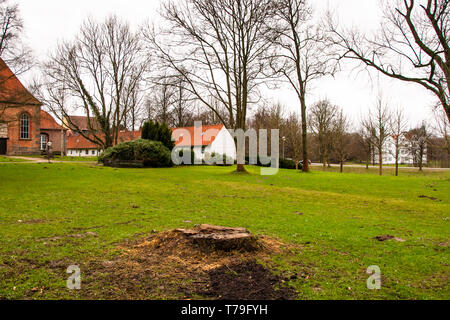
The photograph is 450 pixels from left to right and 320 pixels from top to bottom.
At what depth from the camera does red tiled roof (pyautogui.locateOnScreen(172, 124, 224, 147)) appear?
44.2 m

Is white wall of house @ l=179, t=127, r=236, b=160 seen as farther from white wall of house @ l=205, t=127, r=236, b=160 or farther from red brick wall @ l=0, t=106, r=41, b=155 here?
red brick wall @ l=0, t=106, r=41, b=155

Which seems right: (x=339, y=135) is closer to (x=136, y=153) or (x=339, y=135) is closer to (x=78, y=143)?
(x=136, y=153)

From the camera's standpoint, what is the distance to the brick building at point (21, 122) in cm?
1493

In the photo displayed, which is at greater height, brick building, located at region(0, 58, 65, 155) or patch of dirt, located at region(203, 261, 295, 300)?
brick building, located at region(0, 58, 65, 155)

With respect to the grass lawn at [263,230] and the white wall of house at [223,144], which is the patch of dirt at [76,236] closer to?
the grass lawn at [263,230]

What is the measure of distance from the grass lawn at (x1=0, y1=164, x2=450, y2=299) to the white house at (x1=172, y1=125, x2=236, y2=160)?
1237 inches

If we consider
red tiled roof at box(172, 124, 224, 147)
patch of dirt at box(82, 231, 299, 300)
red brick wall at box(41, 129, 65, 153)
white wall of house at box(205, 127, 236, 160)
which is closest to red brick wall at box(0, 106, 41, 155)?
red brick wall at box(41, 129, 65, 153)

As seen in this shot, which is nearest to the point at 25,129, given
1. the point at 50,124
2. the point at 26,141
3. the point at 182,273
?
the point at 26,141

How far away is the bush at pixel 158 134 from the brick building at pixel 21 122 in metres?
9.36

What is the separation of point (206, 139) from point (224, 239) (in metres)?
40.9

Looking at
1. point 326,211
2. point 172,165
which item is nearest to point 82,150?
point 172,165

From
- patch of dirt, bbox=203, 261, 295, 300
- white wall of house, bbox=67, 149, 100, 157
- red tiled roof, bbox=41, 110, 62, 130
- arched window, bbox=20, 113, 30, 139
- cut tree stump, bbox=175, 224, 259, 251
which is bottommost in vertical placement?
patch of dirt, bbox=203, 261, 295, 300

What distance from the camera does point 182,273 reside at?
3723mm

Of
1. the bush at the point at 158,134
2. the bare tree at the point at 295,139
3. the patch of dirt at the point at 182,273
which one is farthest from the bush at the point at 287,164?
the patch of dirt at the point at 182,273
